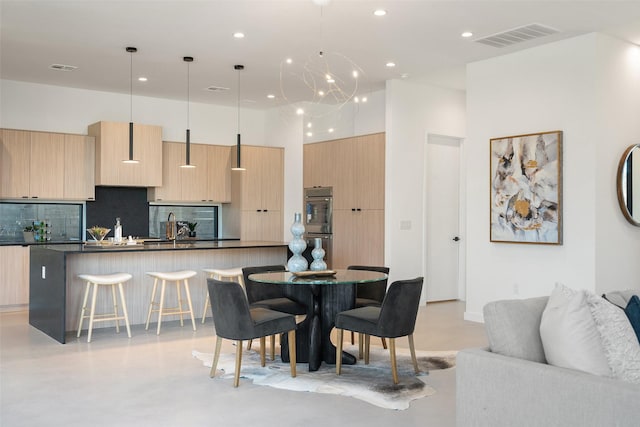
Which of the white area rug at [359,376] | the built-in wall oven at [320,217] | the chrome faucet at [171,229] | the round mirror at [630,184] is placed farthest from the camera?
the built-in wall oven at [320,217]

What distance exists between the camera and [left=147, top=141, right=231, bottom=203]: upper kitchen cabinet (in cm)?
891

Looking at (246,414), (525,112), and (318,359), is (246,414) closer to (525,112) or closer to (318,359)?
(318,359)

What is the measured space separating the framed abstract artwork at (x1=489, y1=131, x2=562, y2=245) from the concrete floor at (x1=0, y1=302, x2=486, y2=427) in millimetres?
1423

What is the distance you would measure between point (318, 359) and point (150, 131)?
5126mm

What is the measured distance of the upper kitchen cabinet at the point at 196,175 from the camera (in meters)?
8.91

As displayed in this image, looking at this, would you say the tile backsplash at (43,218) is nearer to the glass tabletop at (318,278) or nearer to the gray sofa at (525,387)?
the glass tabletop at (318,278)

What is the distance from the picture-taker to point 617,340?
2.45 metres

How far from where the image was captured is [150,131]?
854 cm

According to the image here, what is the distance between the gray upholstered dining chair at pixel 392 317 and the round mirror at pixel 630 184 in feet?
9.90

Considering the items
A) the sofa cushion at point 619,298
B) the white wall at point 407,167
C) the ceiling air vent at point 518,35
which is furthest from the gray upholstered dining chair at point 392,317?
the white wall at point 407,167

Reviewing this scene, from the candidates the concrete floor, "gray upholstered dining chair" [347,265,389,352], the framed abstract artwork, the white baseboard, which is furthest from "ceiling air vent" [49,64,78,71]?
the white baseboard

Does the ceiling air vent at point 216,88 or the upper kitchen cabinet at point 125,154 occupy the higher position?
the ceiling air vent at point 216,88

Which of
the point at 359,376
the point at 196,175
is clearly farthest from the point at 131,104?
the point at 359,376

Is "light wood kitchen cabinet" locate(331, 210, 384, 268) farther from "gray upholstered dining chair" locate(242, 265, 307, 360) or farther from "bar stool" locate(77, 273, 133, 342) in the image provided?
"bar stool" locate(77, 273, 133, 342)
